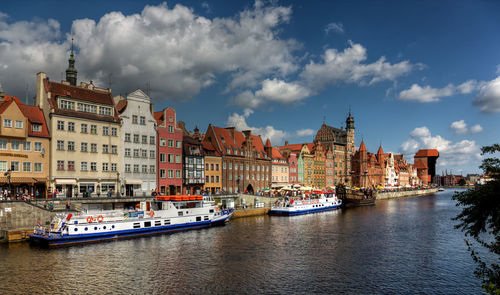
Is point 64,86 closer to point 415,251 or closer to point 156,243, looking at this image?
point 156,243

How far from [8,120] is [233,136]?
59584 millimetres

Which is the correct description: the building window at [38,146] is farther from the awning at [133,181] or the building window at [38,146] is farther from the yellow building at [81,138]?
the awning at [133,181]

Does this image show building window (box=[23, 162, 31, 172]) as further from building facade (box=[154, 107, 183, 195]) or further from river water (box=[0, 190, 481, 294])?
building facade (box=[154, 107, 183, 195])

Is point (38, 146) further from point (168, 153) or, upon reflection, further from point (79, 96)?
point (168, 153)

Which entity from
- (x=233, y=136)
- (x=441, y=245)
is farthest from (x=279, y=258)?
(x=233, y=136)

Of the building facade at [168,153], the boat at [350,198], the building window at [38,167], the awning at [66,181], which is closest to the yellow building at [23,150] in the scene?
the building window at [38,167]

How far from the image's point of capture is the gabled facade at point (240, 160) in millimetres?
102375

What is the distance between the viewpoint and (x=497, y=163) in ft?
76.2

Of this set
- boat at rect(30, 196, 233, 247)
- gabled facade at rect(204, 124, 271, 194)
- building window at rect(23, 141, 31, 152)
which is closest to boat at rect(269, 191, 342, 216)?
gabled facade at rect(204, 124, 271, 194)

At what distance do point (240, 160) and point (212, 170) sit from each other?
11624 millimetres

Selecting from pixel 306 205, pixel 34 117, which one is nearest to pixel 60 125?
pixel 34 117

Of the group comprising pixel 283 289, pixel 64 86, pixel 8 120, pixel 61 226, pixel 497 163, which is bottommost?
pixel 283 289

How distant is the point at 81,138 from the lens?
228 feet

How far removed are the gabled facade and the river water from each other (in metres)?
41.3
